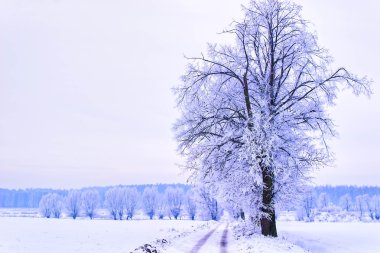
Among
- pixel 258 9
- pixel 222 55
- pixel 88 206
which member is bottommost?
pixel 88 206

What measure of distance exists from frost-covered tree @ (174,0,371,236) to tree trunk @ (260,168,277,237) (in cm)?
6

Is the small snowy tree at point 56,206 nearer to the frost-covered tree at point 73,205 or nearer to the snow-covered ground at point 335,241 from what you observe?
the frost-covered tree at point 73,205

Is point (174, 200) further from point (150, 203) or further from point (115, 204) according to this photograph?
point (115, 204)

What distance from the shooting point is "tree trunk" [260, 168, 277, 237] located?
22766mm

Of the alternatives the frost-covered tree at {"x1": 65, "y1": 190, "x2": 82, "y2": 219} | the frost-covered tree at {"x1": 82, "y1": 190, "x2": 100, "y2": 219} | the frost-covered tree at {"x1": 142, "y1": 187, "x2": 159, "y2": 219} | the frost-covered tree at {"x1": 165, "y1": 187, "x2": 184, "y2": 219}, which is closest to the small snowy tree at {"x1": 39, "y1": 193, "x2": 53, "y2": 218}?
the frost-covered tree at {"x1": 65, "y1": 190, "x2": 82, "y2": 219}

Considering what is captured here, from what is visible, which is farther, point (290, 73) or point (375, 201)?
point (375, 201)

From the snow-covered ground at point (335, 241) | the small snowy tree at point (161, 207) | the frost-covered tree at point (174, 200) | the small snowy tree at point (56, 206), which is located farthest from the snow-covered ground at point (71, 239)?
the small snowy tree at point (56, 206)

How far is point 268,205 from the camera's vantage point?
23.0m

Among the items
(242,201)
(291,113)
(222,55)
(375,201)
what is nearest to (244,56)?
(222,55)

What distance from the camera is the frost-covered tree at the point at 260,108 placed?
22359mm

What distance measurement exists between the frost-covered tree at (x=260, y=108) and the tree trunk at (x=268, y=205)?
0.19ft

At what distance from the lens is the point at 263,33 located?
79.2 feet

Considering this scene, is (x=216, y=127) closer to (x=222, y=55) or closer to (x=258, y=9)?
(x=222, y=55)

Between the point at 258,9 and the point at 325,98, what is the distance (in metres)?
6.47
